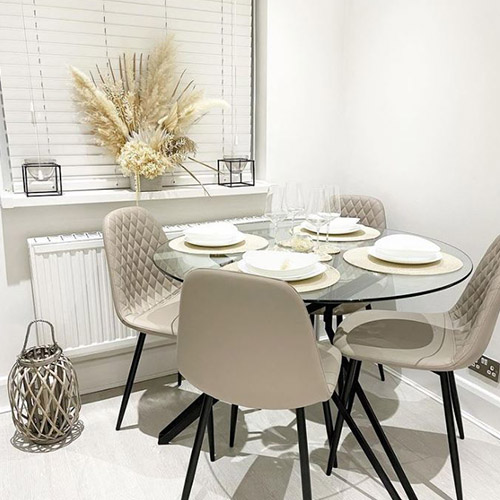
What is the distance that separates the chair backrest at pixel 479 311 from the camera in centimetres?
164

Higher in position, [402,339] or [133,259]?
[133,259]

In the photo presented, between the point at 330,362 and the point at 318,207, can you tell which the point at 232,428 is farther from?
the point at 318,207

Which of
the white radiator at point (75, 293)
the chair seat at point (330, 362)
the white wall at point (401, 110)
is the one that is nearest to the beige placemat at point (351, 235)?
the white wall at point (401, 110)

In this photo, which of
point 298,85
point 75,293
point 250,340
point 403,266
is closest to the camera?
point 250,340

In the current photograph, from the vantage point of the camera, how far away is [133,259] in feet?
7.40

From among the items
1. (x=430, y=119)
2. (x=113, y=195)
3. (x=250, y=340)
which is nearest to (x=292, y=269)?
(x=250, y=340)

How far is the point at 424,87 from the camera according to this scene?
8.10 feet

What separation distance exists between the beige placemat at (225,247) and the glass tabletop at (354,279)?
0.03 meters

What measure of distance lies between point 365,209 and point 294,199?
868mm

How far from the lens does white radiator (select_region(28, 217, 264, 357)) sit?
2.27 m

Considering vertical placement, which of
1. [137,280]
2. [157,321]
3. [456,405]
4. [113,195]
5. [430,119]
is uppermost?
[430,119]

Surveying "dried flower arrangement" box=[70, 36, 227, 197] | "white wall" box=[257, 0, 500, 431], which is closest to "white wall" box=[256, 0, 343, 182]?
"white wall" box=[257, 0, 500, 431]

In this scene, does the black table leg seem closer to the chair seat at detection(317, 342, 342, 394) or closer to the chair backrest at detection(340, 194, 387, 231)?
the chair seat at detection(317, 342, 342, 394)

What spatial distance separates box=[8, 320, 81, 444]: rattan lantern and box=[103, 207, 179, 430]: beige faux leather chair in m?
0.24
